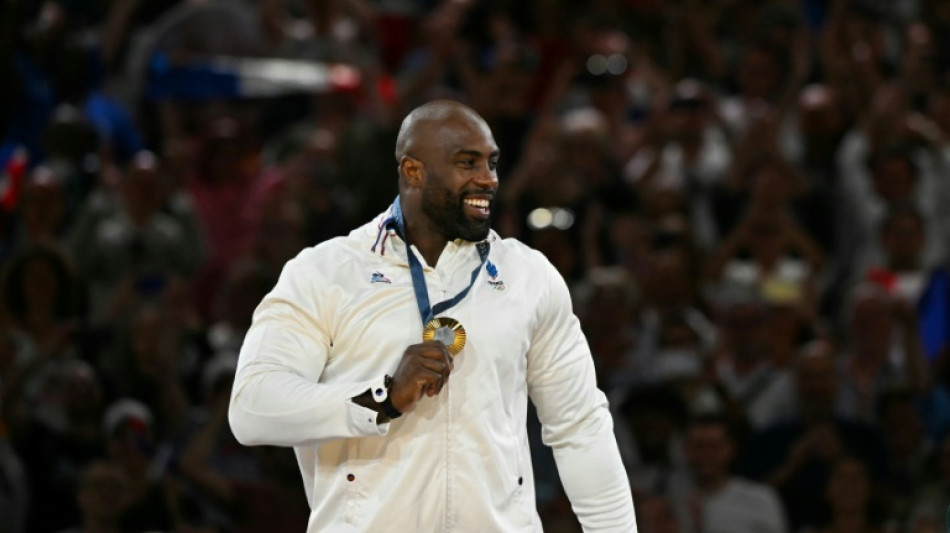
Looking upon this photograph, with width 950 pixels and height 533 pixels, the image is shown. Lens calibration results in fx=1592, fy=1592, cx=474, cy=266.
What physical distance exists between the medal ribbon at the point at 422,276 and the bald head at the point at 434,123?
7.0 inches

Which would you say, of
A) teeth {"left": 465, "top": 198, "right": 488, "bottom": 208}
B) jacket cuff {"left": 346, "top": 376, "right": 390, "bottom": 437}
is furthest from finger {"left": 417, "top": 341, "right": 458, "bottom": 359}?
teeth {"left": 465, "top": 198, "right": 488, "bottom": 208}

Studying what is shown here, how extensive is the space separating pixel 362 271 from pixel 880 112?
18.4ft

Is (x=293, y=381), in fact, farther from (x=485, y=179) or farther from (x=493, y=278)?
(x=485, y=179)

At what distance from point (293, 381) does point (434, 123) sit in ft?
2.51

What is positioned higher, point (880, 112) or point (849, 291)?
point (880, 112)

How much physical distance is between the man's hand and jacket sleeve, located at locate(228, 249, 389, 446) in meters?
0.05

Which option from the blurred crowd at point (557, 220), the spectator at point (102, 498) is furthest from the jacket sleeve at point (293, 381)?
the spectator at point (102, 498)

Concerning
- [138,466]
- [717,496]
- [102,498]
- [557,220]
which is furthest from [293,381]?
[557,220]

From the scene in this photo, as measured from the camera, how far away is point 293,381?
12.6 ft

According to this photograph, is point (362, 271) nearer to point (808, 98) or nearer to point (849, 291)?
point (849, 291)

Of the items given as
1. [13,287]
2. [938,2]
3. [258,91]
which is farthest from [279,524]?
[938,2]

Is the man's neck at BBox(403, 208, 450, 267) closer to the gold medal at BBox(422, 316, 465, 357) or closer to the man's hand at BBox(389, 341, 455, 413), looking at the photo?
the gold medal at BBox(422, 316, 465, 357)

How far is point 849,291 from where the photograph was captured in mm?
8688

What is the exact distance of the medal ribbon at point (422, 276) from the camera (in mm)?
3994
